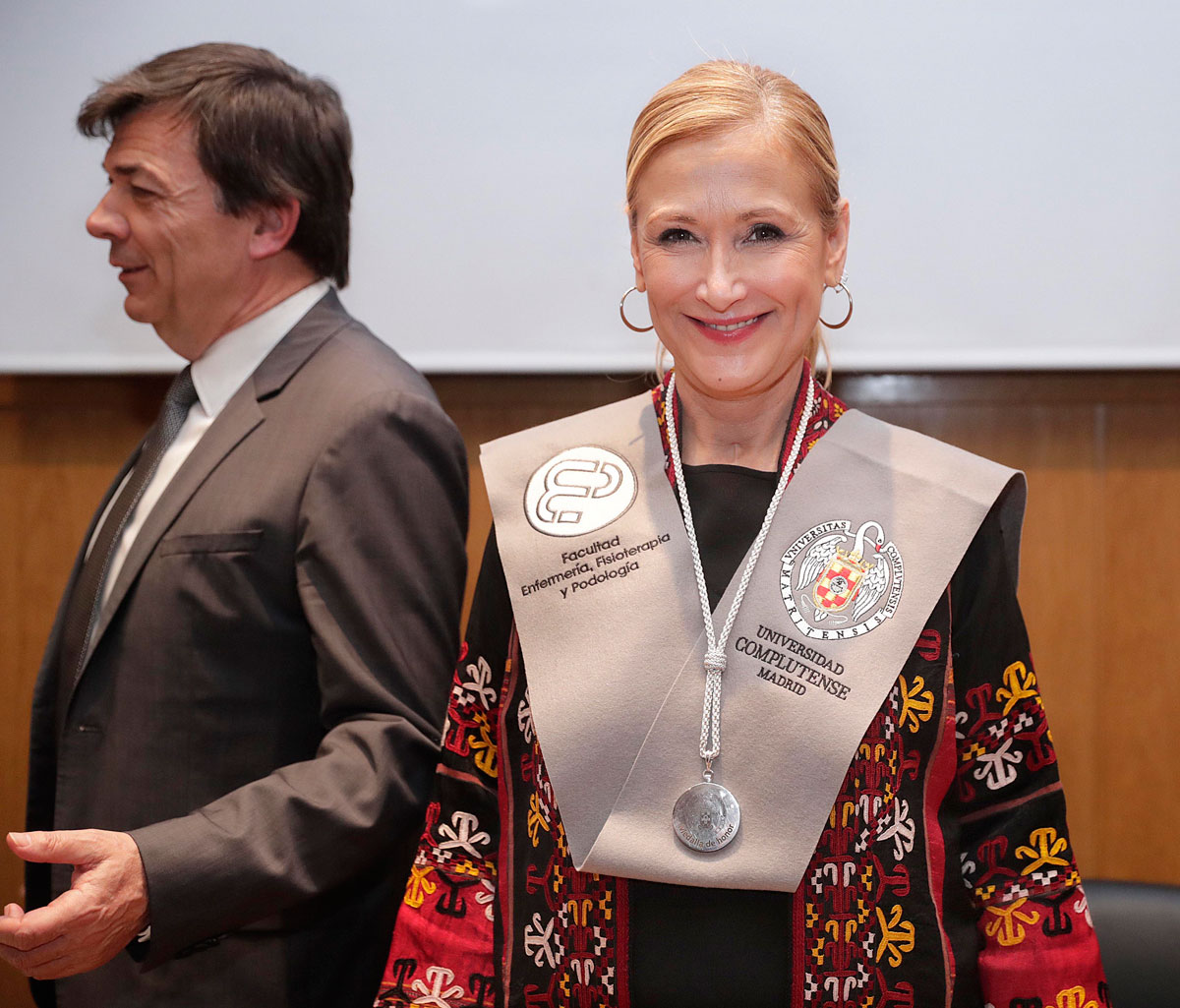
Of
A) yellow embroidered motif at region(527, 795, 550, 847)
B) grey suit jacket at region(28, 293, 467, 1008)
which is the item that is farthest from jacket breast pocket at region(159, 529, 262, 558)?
yellow embroidered motif at region(527, 795, 550, 847)

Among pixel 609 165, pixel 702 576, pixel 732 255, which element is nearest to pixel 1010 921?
pixel 702 576

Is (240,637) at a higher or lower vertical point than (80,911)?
higher

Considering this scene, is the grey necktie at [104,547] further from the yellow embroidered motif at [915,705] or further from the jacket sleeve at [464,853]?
the yellow embroidered motif at [915,705]

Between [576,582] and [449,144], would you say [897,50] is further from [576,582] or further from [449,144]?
[576,582]

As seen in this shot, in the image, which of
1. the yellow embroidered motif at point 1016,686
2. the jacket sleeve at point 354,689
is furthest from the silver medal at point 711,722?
the jacket sleeve at point 354,689

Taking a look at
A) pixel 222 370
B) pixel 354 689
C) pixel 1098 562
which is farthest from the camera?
pixel 1098 562

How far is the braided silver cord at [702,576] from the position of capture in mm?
995

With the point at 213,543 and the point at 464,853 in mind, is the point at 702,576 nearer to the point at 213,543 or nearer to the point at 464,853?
the point at 464,853

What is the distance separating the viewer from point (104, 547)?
141 cm

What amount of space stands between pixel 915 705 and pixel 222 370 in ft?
3.29

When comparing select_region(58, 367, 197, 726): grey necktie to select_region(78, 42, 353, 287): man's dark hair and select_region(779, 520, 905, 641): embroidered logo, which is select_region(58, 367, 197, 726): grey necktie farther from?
select_region(779, 520, 905, 641): embroidered logo

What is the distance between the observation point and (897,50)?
6.15ft

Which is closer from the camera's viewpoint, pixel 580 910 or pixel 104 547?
pixel 580 910

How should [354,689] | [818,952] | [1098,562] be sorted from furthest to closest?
[1098,562], [354,689], [818,952]
